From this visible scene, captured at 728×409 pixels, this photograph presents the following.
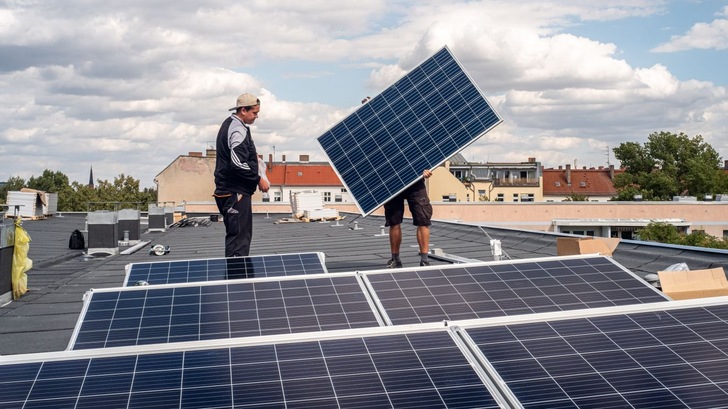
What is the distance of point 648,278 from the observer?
843 cm

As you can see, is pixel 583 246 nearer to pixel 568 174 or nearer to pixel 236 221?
Answer: pixel 236 221

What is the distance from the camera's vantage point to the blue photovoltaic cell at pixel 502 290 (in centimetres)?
617

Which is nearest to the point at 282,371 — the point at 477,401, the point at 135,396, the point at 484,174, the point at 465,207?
the point at 135,396

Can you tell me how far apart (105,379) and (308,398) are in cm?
106

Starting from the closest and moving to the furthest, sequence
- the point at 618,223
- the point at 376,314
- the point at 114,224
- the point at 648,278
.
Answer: the point at 376,314 → the point at 648,278 → the point at 114,224 → the point at 618,223

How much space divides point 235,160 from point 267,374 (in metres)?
4.82

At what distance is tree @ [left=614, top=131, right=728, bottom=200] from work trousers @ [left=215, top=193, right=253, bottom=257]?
100 meters

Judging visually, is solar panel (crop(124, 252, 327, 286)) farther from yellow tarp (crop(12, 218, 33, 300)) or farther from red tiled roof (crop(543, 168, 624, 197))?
red tiled roof (crop(543, 168, 624, 197))

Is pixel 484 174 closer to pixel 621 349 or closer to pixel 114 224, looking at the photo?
pixel 114 224

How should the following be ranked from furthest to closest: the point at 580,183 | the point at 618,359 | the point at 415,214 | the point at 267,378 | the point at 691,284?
1. the point at 580,183
2. the point at 415,214
3. the point at 691,284
4. the point at 618,359
5. the point at 267,378

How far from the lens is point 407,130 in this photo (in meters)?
11.4

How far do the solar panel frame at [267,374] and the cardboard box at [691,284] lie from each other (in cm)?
352

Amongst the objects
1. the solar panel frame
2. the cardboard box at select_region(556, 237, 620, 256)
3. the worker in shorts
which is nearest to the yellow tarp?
the worker in shorts

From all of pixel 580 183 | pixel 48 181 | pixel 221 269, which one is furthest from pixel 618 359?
pixel 48 181
